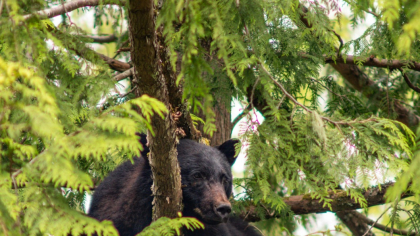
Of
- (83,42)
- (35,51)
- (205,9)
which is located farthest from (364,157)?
(35,51)

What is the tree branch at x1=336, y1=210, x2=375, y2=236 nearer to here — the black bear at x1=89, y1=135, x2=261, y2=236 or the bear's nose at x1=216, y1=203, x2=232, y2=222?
the black bear at x1=89, y1=135, x2=261, y2=236

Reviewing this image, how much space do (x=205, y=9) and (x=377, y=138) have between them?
2257 mm

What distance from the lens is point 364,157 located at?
3.55 m

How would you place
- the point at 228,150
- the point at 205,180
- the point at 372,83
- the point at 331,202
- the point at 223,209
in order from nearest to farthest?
the point at 223,209
the point at 205,180
the point at 228,150
the point at 331,202
the point at 372,83

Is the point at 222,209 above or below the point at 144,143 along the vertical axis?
below

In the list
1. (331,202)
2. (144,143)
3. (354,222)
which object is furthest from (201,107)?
(354,222)

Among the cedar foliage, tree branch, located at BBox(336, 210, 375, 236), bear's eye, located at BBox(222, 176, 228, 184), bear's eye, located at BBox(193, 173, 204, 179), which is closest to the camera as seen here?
the cedar foliage

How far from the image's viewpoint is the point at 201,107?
219 cm

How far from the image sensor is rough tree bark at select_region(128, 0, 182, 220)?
251cm

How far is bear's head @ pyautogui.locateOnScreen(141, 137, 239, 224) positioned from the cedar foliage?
397 millimetres

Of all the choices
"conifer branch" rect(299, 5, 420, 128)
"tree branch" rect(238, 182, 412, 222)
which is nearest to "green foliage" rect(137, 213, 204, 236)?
"tree branch" rect(238, 182, 412, 222)

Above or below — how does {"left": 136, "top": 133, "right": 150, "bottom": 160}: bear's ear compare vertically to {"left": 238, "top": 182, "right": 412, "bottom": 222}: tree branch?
above

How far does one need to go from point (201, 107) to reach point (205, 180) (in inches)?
76.5

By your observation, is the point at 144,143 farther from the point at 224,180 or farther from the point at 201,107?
the point at 201,107
